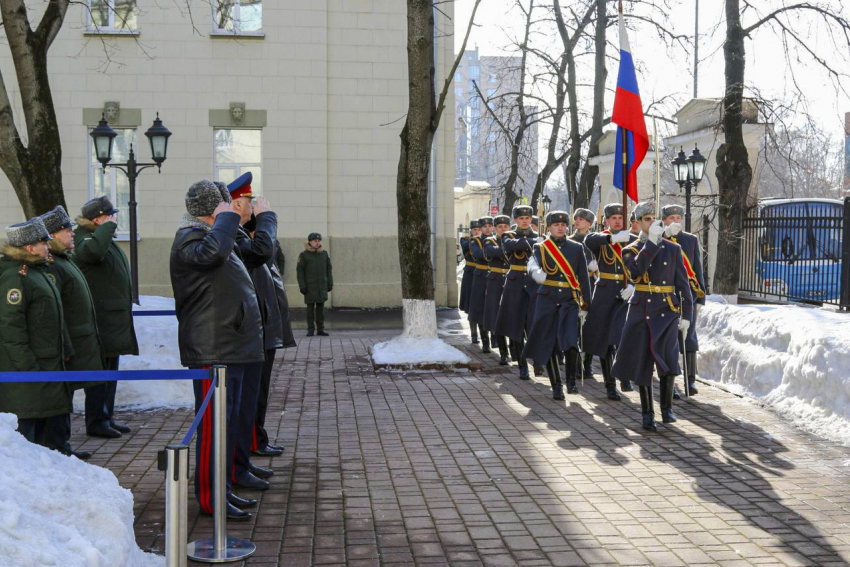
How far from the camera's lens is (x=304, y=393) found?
34.5 feet

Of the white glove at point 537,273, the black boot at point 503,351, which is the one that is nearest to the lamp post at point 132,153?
the black boot at point 503,351

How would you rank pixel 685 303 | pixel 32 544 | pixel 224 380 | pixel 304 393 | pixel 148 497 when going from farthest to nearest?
pixel 304 393 → pixel 685 303 → pixel 148 497 → pixel 224 380 → pixel 32 544

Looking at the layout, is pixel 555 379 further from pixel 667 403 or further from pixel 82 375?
pixel 82 375

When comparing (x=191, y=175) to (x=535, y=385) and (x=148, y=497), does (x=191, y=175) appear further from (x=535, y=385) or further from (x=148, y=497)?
(x=148, y=497)

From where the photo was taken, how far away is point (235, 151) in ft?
70.6

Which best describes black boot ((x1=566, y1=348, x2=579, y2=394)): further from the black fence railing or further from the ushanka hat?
the ushanka hat

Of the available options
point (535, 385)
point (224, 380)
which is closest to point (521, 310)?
point (535, 385)

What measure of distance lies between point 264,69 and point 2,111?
892 cm

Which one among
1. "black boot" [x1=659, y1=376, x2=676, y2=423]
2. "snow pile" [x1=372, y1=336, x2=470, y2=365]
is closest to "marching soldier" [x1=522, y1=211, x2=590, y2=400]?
"black boot" [x1=659, y1=376, x2=676, y2=423]

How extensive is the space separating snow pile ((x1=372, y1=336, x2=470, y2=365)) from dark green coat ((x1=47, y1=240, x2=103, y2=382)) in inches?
209

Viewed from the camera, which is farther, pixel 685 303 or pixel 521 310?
pixel 521 310

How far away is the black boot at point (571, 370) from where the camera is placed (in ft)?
33.6

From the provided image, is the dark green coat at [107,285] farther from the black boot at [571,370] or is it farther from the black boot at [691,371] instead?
the black boot at [691,371]

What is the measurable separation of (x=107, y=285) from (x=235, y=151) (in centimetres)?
1372
